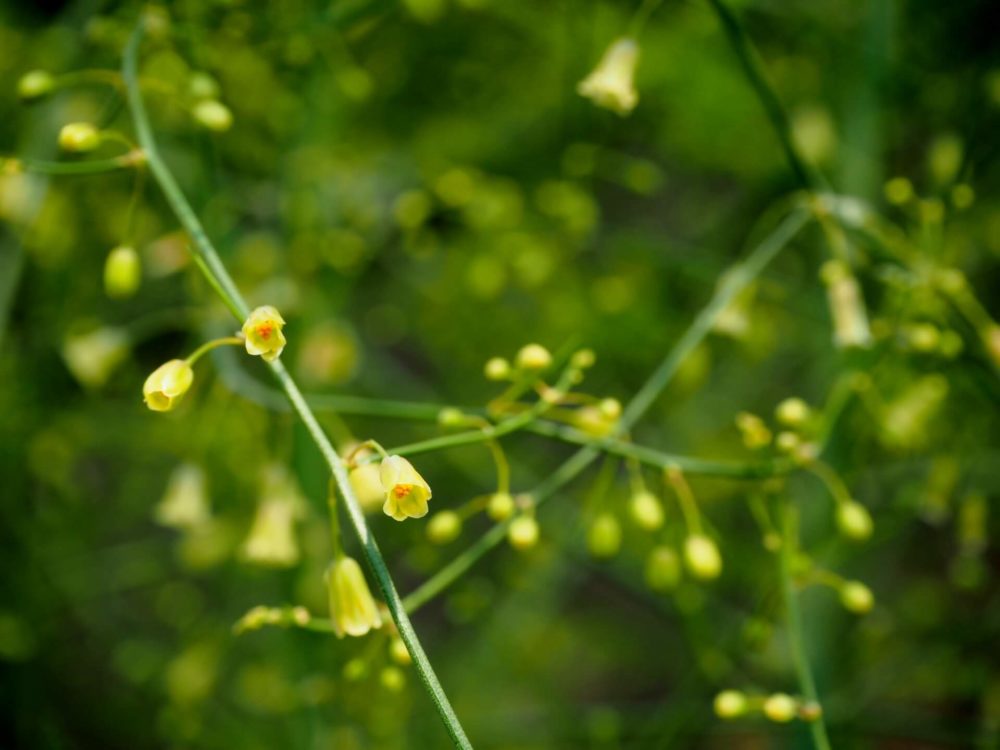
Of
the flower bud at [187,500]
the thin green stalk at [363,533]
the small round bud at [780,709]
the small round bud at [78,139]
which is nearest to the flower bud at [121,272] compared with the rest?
the small round bud at [78,139]

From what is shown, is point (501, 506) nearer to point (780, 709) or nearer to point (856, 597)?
point (780, 709)

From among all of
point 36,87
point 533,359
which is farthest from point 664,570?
point 36,87

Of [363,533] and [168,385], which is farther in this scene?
[168,385]

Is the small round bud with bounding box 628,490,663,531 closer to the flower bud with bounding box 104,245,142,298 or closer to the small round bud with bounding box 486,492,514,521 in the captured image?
the small round bud with bounding box 486,492,514,521

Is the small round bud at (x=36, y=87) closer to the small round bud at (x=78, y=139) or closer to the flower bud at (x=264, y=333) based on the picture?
the small round bud at (x=78, y=139)

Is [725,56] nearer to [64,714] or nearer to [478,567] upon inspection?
[478,567]

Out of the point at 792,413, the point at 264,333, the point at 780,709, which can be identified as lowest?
the point at 780,709
